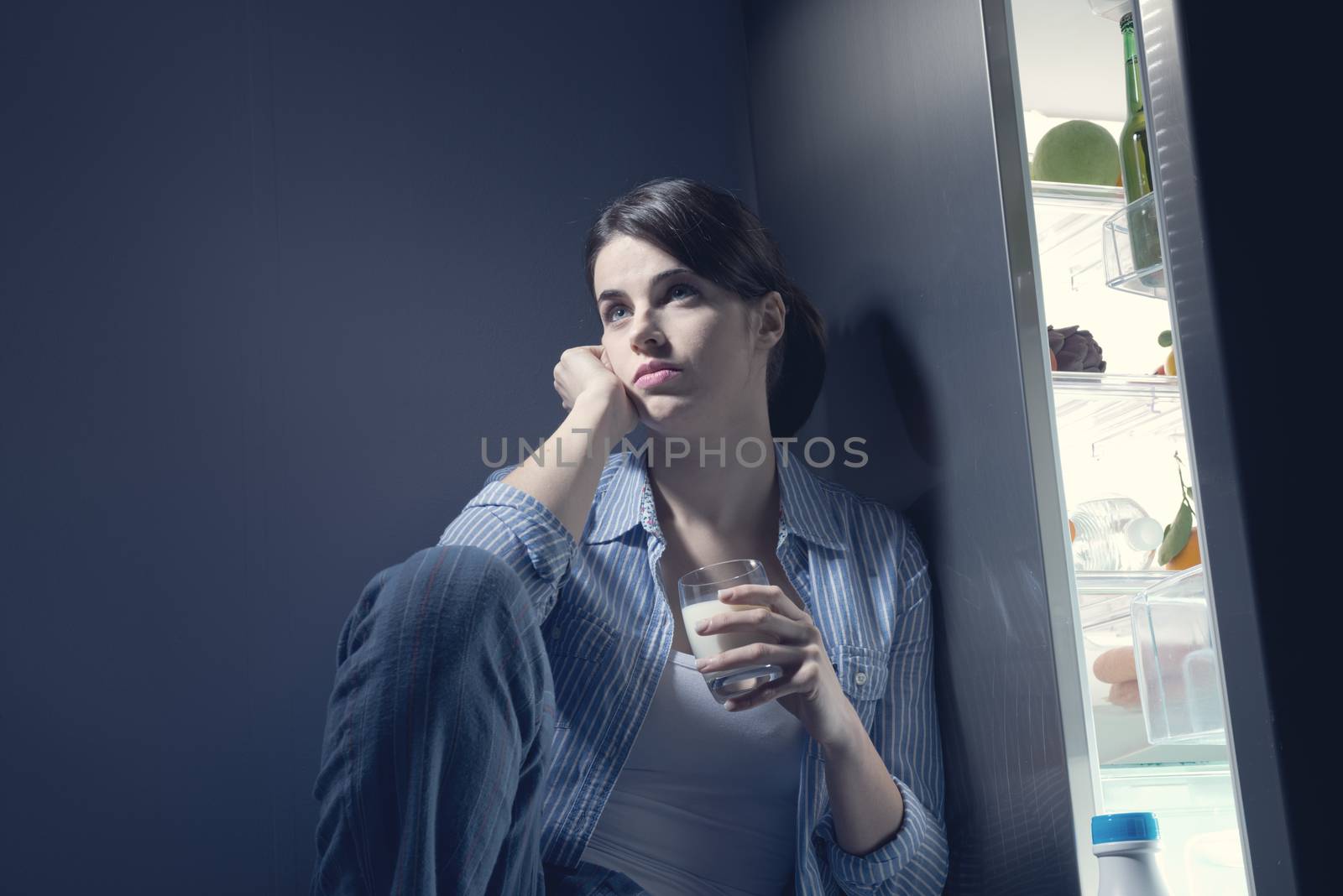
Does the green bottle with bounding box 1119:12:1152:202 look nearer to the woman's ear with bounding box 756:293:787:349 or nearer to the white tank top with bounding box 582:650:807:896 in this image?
the woman's ear with bounding box 756:293:787:349

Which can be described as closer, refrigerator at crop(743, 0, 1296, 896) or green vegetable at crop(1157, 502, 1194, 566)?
refrigerator at crop(743, 0, 1296, 896)

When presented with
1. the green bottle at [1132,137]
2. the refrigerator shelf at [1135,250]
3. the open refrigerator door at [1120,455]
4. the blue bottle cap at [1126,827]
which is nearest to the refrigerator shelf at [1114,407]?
the open refrigerator door at [1120,455]

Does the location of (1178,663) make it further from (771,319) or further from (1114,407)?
(771,319)

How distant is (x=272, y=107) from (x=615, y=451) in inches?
32.0

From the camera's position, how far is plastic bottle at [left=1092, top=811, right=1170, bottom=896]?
103 centimetres

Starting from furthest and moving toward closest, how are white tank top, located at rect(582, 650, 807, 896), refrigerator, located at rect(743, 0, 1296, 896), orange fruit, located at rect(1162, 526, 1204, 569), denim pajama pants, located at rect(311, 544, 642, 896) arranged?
white tank top, located at rect(582, 650, 807, 896)
orange fruit, located at rect(1162, 526, 1204, 569)
refrigerator, located at rect(743, 0, 1296, 896)
denim pajama pants, located at rect(311, 544, 642, 896)

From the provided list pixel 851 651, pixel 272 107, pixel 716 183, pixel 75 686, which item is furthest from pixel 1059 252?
pixel 75 686

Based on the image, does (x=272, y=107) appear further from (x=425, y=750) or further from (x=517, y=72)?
(x=425, y=750)

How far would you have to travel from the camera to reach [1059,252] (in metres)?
1.39

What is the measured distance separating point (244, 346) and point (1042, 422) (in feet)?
4.05

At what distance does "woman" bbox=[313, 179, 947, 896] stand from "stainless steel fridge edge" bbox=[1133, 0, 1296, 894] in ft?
1.46

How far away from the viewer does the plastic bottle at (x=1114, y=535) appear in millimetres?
1305

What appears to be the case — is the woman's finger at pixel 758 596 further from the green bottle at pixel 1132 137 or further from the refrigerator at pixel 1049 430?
the green bottle at pixel 1132 137

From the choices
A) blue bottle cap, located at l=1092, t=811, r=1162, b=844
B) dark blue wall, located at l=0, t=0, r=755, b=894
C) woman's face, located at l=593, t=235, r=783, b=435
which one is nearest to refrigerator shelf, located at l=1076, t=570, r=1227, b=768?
blue bottle cap, located at l=1092, t=811, r=1162, b=844
